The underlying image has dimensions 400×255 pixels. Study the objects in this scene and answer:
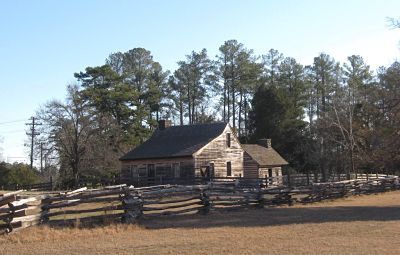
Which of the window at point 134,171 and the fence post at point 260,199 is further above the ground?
the window at point 134,171

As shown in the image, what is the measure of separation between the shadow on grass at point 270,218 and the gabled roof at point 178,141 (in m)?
21.6

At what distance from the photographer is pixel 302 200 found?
2959 centimetres

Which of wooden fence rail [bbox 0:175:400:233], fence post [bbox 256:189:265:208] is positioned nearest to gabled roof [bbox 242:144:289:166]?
wooden fence rail [bbox 0:175:400:233]

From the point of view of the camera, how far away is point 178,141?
4816 cm

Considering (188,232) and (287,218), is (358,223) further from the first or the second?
(188,232)

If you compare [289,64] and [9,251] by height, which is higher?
[289,64]

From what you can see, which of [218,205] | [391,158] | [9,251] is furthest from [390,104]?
[9,251]

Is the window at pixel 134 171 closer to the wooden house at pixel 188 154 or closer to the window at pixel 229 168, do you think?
the wooden house at pixel 188 154

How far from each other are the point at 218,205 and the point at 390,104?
11151 mm

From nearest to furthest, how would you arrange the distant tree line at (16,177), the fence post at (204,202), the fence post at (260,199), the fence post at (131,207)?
the fence post at (131,207), the fence post at (204,202), the fence post at (260,199), the distant tree line at (16,177)

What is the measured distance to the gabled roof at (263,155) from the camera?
54162 millimetres

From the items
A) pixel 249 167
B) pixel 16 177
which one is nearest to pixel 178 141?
pixel 249 167

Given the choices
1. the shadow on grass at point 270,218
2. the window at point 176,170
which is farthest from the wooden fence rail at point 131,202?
the window at point 176,170

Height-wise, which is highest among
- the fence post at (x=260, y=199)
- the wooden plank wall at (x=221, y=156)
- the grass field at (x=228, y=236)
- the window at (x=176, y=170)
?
the wooden plank wall at (x=221, y=156)
